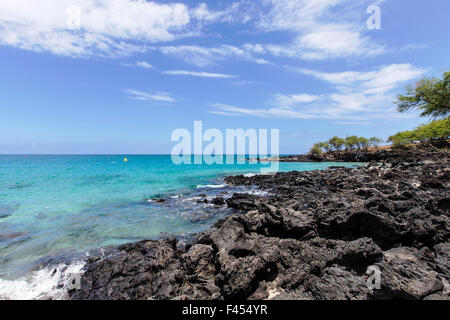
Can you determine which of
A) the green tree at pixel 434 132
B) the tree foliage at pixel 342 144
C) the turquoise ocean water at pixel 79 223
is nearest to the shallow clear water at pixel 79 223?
the turquoise ocean water at pixel 79 223

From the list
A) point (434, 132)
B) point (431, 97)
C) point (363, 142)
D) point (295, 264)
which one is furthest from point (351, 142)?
point (295, 264)

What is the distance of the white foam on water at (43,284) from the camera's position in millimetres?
5691

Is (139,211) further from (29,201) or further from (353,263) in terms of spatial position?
(353,263)

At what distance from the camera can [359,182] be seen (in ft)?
61.5

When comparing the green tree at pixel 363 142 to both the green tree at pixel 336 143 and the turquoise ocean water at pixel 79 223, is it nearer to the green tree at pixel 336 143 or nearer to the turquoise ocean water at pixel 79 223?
the green tree at pixel 336 143

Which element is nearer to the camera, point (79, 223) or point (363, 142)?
point (79, 223)

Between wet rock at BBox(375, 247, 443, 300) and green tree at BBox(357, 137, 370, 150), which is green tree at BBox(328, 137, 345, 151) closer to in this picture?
green tree at BBox(357, 137, 370, 150)

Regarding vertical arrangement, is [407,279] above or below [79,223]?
above

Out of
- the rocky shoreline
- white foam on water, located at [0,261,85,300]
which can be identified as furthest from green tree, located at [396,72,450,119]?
white foam on water, located at [0,261,85,300]

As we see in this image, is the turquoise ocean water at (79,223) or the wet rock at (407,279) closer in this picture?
the wet rock at (407,279)

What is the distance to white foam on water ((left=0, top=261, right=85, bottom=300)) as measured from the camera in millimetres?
5691

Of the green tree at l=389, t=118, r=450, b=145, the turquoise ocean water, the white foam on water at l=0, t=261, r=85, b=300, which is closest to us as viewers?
the white foam on water at l=0, t=261, r=85, b=300

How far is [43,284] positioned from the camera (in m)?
6.21

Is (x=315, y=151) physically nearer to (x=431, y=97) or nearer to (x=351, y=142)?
(x=351, y=142)
